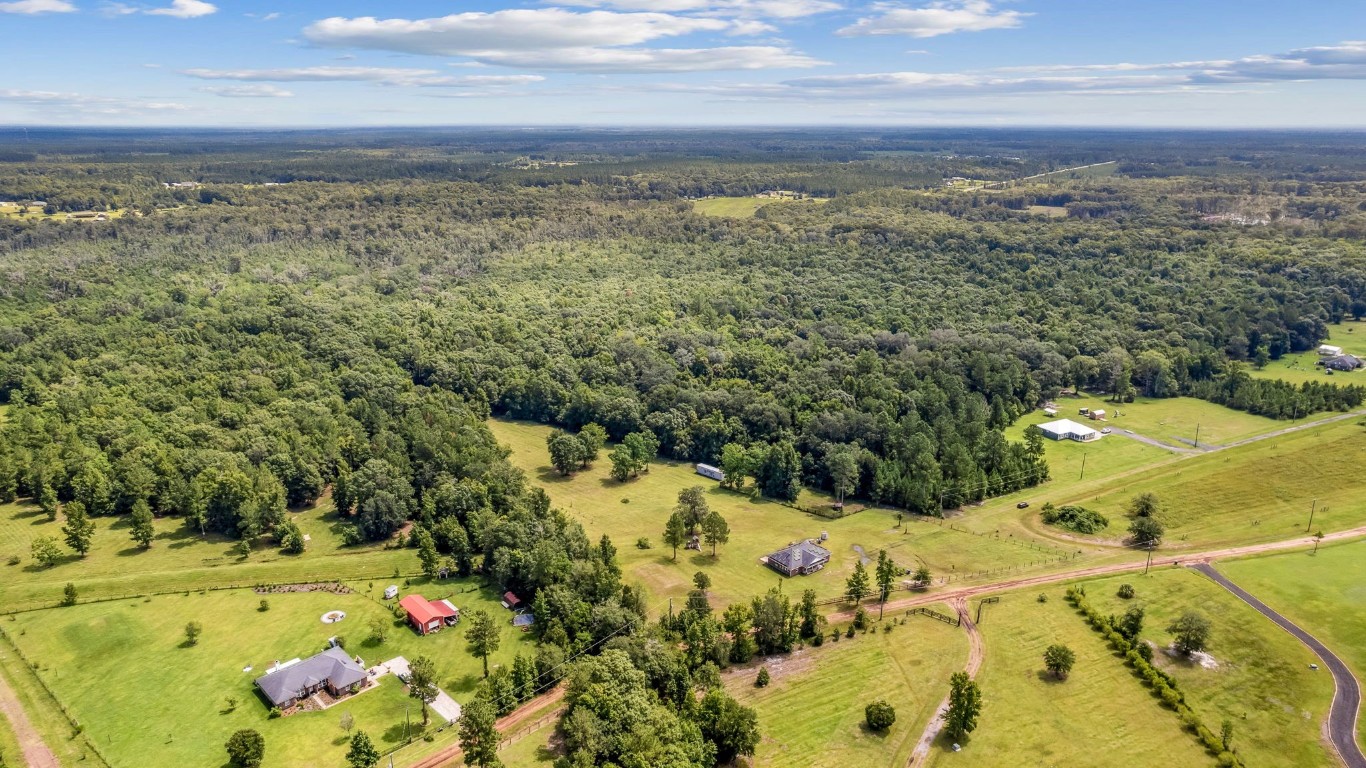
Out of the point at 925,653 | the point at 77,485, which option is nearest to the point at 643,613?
the point at 925,653

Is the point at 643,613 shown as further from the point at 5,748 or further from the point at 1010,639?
the point at 5,748

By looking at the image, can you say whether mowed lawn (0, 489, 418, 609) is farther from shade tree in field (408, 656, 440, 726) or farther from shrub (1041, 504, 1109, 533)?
shrub (1041, 504, 1109, 533)

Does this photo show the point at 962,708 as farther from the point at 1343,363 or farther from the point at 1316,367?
the point at 1343,363

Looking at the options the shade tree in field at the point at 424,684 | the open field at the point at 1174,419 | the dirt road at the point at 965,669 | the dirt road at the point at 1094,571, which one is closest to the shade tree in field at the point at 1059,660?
the dirt road at the point at 965,669

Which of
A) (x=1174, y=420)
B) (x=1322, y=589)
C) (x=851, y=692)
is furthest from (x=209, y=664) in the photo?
(x=1174, y=420)

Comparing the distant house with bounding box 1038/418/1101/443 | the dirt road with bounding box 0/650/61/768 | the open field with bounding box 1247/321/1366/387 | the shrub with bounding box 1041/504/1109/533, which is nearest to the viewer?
the dirt road with bounding box 0/650/61/768

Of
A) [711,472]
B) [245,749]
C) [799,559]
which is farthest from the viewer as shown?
[711,472]

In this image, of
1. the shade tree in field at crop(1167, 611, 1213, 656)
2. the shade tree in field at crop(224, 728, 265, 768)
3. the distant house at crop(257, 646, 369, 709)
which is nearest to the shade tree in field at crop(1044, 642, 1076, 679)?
the shade tree in field at crop(1167, 611, 1213, 656)
